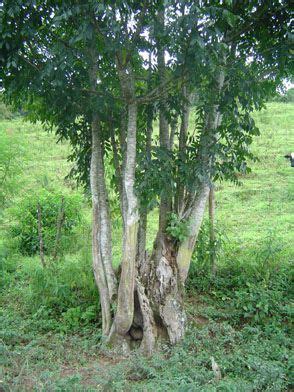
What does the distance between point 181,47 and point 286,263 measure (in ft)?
15.3

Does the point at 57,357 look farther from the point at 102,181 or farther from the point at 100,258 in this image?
the point at 102,181

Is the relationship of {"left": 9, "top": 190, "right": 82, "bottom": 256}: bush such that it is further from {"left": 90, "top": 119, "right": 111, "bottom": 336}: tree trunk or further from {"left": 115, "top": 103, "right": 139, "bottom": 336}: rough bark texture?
{"left": 115, "top": 103, "right": 139, "bottom": 336}: rough bark texture

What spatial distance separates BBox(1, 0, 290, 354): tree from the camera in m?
4.74

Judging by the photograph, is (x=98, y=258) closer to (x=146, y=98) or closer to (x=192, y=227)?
(x=192, y=227)

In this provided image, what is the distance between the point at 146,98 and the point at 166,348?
10.3 feet

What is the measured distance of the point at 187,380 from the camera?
4.68m

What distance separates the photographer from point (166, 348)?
5746 mm

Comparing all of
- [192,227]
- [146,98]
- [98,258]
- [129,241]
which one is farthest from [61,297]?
[146,98]

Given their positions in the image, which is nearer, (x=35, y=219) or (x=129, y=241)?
(x=129, y=241)

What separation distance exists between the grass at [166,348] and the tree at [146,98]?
0.56m

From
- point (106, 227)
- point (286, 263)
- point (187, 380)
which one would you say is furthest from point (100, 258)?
point (286, 263)

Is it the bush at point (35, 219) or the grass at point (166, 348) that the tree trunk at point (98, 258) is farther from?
the bush at point (35, 219)

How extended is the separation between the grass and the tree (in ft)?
1.83

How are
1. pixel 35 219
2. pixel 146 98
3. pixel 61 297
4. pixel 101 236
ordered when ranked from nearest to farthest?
pixel 146 98, pixel 101 236, pixel 61 297, pixel 35 219
